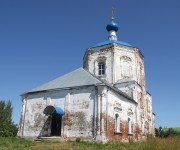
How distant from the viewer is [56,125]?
1571 centimetres

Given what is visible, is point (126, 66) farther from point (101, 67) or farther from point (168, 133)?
point (168, 133)

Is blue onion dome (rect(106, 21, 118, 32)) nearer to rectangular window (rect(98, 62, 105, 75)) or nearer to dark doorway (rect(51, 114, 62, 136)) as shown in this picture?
rectangular window (rect(98, 62, 105, 75))

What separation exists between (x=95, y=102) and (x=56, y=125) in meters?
3.62

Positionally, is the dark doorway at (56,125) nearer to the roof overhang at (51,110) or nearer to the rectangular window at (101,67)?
the roof overhang at (51,110)

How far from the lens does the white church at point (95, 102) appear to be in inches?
556

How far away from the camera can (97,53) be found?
21031 millimetres

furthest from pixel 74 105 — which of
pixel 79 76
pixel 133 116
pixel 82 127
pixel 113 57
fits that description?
pixel 113 57

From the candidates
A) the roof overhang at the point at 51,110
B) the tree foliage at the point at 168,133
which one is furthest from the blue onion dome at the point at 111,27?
the roof overhang at the point at 51,110

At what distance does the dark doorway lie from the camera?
1553cm

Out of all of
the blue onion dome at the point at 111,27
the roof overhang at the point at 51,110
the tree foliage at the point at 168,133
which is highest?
the blue onion dome at the point at 111,27

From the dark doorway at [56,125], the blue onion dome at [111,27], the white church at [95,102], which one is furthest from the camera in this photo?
the blue onion dome at [111,27]

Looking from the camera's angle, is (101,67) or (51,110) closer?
(51,110)

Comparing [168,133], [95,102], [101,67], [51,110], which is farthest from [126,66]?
[51,110]

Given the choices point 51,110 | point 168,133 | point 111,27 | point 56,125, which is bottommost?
point 168,133
